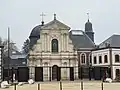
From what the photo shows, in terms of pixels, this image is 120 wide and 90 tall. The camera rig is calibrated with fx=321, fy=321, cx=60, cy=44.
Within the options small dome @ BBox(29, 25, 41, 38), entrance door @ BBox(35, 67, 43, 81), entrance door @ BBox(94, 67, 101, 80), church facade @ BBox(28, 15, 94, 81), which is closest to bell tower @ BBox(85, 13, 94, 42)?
small dome @ BBox(29, 25, 41, 38)

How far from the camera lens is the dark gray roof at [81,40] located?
57.9m

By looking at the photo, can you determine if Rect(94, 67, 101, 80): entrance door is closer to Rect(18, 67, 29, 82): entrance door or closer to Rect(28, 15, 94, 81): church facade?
Rect(28, 15, 94, 81): church facade

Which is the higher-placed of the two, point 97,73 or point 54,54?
point 54,54

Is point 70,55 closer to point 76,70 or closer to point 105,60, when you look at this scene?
point 76,70

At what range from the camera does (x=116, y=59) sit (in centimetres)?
5069

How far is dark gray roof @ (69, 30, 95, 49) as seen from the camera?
5789 cm

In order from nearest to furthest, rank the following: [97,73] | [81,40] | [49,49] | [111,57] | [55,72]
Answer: [97,73] < [55,72] < [111,57] < [49,49] < [81,40]

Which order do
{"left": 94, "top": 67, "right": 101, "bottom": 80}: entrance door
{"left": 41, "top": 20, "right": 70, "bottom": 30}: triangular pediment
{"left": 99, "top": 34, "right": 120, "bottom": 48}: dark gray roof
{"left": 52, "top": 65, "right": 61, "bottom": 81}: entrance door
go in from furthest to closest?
{"left": 99, "top": 34, "right": 120, "bottom": 48}: dark gray roof
{"left": 41, "top": 20, "right": 70, "bottom": 30}: triangular pediment
{"left": 52, "top": 65, "right": 61, "bottom": 81}: entrance door
{"left": 94, "top": 67, "right": 101, "bottom": 80}: entrance door

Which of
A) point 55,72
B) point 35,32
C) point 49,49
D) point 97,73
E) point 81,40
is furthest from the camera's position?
point 81,40

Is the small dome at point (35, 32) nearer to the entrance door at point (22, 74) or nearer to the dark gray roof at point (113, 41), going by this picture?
the dark gray roof at point (113, 41)

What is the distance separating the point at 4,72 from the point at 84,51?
19.9m

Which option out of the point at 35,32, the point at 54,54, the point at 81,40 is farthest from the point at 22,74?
the point at 81,40

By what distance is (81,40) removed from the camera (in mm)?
59250

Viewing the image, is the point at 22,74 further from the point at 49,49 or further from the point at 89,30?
the point at 89,30
